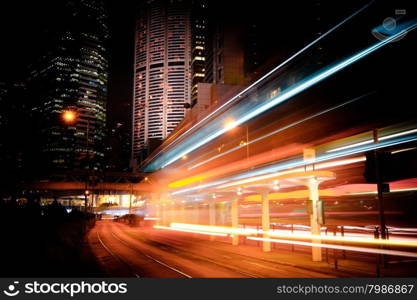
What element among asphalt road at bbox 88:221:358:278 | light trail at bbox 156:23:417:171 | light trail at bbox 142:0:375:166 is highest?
light trail at bbox 142:0:375:166

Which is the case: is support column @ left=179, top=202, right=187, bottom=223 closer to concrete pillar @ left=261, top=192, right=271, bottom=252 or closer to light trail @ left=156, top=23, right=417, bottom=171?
light trail @ left=156, top=23, right=417, bottom=171

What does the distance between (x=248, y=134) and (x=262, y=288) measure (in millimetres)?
24824

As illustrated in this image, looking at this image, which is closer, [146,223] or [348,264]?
[348,264]

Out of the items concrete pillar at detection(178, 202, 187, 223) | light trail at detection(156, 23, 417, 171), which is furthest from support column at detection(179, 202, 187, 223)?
light trail at detection(156, 23, 417, 171)

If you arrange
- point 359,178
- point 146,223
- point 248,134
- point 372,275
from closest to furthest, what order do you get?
point 372,275 → point 359,178 → point 248,134 → point 146,223

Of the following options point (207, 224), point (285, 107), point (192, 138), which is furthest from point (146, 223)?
point (285, 107)

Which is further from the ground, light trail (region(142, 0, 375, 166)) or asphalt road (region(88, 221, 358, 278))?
light trail (region(142, 0, 375, 166))

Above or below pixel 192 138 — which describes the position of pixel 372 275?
below

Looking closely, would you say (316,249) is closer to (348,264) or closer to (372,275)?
(348,264)

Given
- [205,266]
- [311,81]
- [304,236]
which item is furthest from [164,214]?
[205,266]

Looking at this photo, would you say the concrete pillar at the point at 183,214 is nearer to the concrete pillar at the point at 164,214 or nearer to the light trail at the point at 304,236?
the light trail at the point at 304,236

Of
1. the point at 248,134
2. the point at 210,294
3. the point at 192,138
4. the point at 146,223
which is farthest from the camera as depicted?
the point at 146,223

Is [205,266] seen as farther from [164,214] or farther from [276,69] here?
[164,214]

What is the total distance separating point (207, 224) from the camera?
3112 cm
